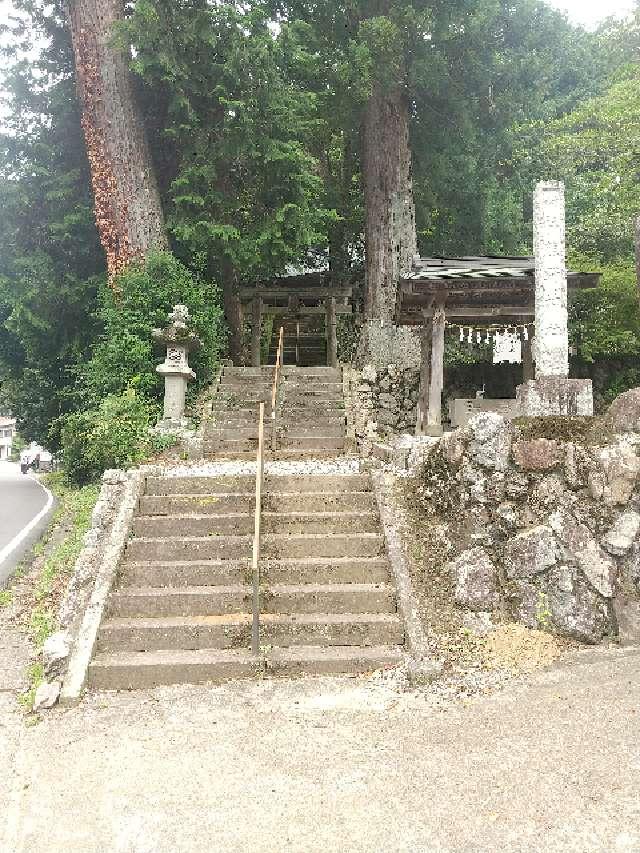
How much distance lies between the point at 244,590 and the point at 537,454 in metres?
3.07

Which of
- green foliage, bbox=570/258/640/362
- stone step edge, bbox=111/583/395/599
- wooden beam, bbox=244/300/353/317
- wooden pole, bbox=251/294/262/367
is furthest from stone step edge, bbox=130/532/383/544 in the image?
wooden beam, bbox=244/300/353/317

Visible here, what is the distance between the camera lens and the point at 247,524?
7.00 meters

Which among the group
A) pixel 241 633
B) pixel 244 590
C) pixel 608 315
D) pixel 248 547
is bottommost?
pixel 241 633

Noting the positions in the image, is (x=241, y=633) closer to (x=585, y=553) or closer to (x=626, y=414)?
(x=585, y=553)

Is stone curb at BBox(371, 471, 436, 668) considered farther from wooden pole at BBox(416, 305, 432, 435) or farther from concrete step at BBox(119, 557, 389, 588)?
wooden pole at BBox(416, 305, 432, 435)

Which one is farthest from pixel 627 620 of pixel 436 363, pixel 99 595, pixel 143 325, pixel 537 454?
pixel 143 325

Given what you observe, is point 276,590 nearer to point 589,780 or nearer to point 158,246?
point 589,780

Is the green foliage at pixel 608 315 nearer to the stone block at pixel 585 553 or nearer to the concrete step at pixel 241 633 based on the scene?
the stone block at pixel 585 553

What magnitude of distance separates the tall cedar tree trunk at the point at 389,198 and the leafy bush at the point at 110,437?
22.6ft

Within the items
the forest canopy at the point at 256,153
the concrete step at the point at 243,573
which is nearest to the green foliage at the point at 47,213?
the forest canopy at the point at 256,153

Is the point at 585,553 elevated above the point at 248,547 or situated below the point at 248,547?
above

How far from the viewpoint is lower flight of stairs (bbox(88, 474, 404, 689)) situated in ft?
16.7

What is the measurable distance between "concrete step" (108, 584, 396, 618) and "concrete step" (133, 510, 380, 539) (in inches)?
43.3

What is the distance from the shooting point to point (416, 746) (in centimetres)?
400
